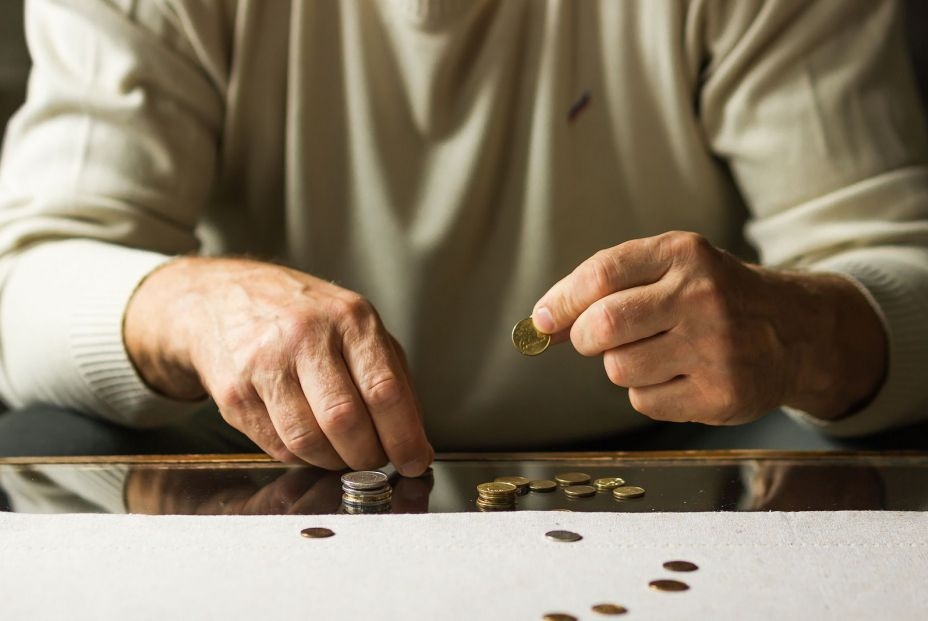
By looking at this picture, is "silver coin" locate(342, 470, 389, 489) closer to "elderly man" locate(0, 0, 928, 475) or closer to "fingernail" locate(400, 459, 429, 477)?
"fingernail" locate(400, 459, 429, 477)

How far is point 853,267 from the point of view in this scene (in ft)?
3.59

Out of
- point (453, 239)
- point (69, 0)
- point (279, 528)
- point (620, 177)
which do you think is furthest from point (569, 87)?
point (279, 528)

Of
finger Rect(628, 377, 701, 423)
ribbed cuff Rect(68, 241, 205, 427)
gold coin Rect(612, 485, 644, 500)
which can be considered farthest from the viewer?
ribbed cuff Rect(68, 241, 205, 427)

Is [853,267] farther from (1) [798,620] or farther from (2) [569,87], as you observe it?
(1) [798,620]

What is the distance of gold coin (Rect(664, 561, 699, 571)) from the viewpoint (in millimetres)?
569

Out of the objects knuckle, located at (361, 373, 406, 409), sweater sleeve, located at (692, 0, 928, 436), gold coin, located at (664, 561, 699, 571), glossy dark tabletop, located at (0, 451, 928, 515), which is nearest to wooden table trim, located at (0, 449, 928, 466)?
glossy dark tabletop, located at (0, 451, 928, 515)

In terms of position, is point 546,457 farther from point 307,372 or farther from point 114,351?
point 114,351

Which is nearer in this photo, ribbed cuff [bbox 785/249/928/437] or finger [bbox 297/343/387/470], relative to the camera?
finger [bbox 297/343/387/470]

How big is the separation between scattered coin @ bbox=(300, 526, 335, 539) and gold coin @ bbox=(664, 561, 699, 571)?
21cm

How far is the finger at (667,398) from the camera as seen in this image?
0.83 m

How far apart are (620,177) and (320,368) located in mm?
605

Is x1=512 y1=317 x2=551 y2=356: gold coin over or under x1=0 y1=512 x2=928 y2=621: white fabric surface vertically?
over

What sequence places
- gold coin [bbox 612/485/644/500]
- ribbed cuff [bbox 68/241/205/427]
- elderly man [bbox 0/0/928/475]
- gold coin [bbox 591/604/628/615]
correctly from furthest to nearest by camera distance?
elderly man [bbox 0/0/928/475], ribbed cuff [bbox 68/241/205/427], gold coin [bbox 612/485/644/500], gold coin [bbox 591/604/628/615]

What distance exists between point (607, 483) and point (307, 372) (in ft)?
0.79
